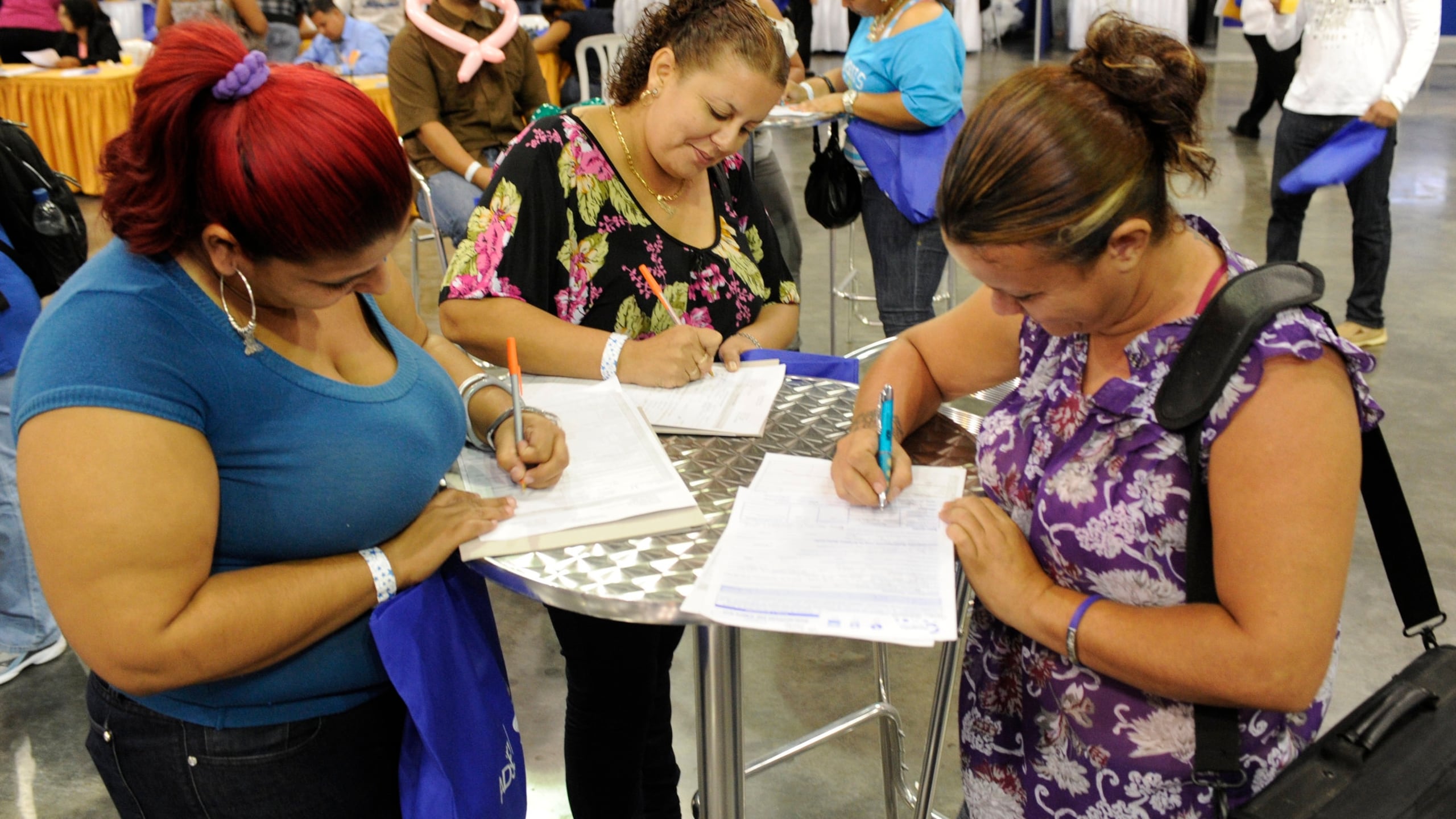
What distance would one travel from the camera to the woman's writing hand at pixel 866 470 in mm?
1483

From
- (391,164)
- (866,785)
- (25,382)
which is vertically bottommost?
(866,785)

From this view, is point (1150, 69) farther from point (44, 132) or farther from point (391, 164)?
point (44, 132)

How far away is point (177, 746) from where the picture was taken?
1.32 m

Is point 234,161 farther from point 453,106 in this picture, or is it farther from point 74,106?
point 74,106

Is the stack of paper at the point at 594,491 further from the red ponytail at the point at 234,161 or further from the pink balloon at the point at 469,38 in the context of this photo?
the pink balloon at the point at 469,38

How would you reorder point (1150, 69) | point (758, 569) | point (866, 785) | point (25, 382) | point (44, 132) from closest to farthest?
1. point (25, 382)
2. point (1150, 69)
3. point (758, 569)
4. point (866, 785)
5. point (44, 132)

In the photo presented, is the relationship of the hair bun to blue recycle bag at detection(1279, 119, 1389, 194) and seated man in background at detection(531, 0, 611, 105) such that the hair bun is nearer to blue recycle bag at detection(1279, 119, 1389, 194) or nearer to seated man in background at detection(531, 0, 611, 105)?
blue recycle bag at detection(1279, 119, 1389, 194)

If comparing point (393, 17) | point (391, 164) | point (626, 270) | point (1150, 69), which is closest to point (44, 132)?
point (393, 17)

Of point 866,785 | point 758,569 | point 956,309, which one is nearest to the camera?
point 758,569

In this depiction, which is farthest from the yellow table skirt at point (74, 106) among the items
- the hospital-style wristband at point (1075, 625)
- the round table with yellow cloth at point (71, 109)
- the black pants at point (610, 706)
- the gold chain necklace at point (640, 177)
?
the hospital-style wristband at point (1075, 625)

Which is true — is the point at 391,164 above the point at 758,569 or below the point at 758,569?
above

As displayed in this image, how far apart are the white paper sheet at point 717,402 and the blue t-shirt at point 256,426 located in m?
0.43

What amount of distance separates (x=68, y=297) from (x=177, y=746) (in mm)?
554

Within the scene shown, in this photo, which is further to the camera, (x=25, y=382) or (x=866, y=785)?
(x=866, y=785)
